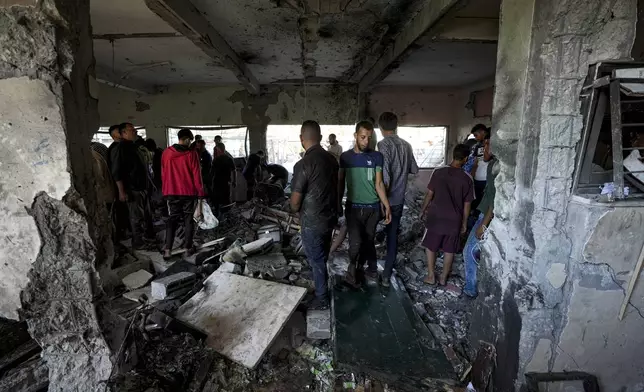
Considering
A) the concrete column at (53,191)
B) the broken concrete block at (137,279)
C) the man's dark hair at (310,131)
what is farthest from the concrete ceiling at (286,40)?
the broken concrete block at (137,279)

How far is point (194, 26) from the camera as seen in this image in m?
3.71

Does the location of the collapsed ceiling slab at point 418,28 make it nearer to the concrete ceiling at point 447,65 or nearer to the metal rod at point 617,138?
the concrete ceiling at point 447,65

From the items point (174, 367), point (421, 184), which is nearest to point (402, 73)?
point (421, 184)

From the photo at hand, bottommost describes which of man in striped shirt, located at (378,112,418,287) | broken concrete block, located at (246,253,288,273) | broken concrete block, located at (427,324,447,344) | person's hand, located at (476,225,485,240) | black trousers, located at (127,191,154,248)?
broken concrete block, located at (427,324,447,344)

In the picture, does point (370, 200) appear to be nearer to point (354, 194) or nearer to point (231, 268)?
point (354, 194)

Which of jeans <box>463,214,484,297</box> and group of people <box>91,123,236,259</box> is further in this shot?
group of people <box>91,123,236,259</box>

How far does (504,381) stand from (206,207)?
382 centimetres

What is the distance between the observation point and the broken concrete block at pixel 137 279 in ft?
12.6

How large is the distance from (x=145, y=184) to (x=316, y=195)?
2.97 meters

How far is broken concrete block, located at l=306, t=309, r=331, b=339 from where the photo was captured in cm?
288

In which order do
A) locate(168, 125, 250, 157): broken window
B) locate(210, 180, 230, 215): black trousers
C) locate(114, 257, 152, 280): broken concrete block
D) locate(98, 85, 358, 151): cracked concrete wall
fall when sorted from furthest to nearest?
locate(168, 125, 250, 157): broken window < locate(98, 85, 358, 151): cracked concrete wall < locate(210, 180, 230, 215): black trousers < locate(114, 257, 152, 280): broken concrete block

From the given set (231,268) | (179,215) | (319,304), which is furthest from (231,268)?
(179,215)

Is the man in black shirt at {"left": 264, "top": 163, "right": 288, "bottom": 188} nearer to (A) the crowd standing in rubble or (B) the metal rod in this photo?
(A) the crowd standing in rubble

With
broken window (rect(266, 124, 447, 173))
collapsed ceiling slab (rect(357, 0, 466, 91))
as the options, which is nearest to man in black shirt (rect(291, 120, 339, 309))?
collapsed ceiling slab (rect(357, 0, 466, 91))
